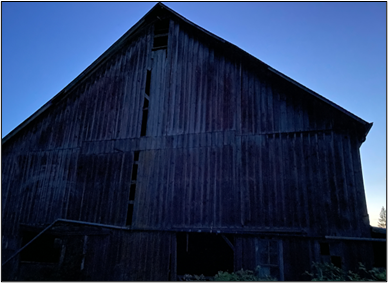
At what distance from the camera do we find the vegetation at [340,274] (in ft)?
24.4

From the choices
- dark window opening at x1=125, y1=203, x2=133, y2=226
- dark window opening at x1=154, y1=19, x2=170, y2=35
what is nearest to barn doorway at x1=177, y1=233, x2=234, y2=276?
dark window opening at x1=125, y1=203, x2=133, y2=226

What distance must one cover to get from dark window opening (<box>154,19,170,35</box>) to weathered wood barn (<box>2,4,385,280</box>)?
0.08m

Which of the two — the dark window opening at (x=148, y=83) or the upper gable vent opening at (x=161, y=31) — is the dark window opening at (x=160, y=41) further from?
the dark window opening at (x=148, y=83)

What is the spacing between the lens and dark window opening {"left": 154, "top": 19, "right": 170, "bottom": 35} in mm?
12742

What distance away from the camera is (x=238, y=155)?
9695 millimetres

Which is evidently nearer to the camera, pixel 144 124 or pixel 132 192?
pixel 132 192

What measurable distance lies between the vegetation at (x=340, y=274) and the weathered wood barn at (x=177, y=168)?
0.75 ft

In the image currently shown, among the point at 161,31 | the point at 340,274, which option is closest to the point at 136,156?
the point at 161,31

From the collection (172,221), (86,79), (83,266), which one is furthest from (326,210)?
(86,79)

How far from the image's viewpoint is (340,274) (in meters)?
7.80

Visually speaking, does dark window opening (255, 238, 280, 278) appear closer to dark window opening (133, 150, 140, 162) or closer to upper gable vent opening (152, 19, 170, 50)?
dark window opening (133, 150, 140, 162)

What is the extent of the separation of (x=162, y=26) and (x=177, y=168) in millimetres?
6675

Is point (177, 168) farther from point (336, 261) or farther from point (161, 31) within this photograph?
point (161, 31)

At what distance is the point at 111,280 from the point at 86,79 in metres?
8.27
